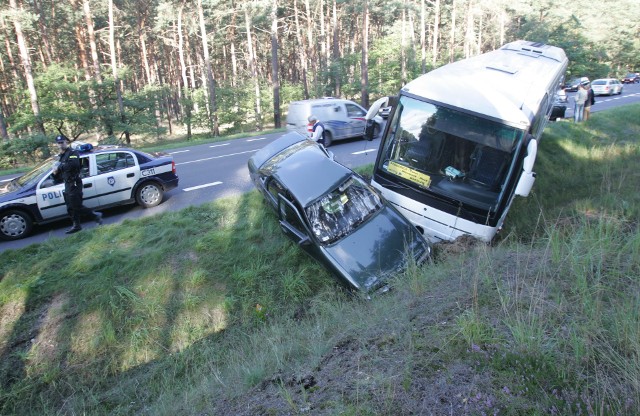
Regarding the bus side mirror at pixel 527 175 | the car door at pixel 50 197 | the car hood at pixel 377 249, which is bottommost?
the car hood at pixel 377 249

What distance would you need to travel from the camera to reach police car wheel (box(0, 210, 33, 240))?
7730 mm

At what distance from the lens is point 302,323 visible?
5352 millimetres

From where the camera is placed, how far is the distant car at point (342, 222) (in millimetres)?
5969

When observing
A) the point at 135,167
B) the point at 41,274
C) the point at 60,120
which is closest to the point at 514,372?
the point at 41,274

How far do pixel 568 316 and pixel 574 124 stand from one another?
14734 mm

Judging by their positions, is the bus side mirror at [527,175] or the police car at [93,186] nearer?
the bus side mirror at [527,175]

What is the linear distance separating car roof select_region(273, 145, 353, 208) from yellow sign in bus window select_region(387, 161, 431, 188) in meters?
0.76

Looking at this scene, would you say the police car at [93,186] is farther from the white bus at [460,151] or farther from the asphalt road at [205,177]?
the white bus at [460,151]

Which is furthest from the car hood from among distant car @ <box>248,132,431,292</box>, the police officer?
the police officer

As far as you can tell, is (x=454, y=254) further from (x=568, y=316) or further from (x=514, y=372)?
(x=514, y=372)

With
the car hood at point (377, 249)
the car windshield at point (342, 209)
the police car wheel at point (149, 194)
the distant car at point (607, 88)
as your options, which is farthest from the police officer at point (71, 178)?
the distant car at point (607, 88)

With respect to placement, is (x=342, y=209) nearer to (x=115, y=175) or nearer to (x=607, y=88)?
(x=115, y=175)

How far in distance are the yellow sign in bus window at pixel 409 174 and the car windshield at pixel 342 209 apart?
22.3 inches

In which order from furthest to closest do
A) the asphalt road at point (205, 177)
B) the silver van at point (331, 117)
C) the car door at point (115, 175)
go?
the silver van at point (331, 117) < the car door at point (115, 175) < the asphalt road at point (205, 177)
